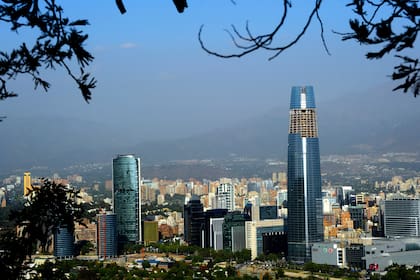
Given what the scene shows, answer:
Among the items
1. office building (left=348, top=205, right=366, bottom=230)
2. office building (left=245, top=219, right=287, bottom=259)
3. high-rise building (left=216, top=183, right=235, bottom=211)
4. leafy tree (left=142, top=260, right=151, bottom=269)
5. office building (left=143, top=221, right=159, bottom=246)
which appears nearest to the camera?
leafy tree (left=142, top=260, right=151, bottom=269)

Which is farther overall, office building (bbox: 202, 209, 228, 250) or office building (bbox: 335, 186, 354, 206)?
office building (bbox: 335, 186, 354, 206)

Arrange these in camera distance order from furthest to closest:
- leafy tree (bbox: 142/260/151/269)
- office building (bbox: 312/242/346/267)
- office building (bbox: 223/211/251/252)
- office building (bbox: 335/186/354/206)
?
office building (bbox: 335/186/354/206) < office building (bbox: 223/211/251/252) < office building (bbox: 312/242/346/267) < leafy tree (bbox: 142/260/151/269)

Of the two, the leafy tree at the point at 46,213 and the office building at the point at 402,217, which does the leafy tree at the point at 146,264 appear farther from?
the leafy tree at the point at 46,213

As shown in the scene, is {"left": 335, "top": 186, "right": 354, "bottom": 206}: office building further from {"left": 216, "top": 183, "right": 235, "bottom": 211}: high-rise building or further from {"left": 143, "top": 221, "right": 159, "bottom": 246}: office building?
{"left": 143, "top": 221, "right": 159, "bottom": 246}: office building

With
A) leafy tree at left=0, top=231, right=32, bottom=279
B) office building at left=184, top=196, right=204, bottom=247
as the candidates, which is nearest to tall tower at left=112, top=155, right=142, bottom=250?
office building at left=184, top=196, right=204, bottom=247

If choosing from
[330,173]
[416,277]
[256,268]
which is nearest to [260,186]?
[330,173]
